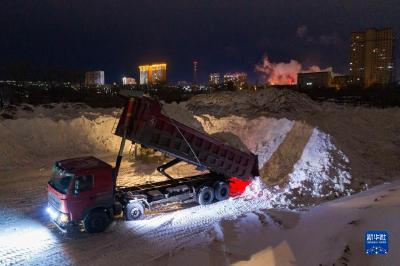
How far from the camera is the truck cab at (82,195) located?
11.1 m

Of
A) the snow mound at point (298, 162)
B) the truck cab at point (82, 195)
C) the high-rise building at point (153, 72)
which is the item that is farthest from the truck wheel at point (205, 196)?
the high-rise building at point (153, 72)

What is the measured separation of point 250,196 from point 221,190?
3.86ft

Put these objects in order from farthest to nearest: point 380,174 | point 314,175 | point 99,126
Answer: point 99,126 < point 380,174 < point 314,175

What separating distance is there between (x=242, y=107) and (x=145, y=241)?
19085 mm

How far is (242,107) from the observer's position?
28.9 metres

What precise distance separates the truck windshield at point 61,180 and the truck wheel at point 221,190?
18.0 feet

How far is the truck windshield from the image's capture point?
→ 1119 centimetres

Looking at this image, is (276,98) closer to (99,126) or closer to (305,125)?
(305,125)

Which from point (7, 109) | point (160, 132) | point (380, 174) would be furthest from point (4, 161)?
point (380, 174)

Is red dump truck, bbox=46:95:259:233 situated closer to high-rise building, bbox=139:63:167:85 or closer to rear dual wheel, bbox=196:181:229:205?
rear dual wheel, bbox=196:181:229:205

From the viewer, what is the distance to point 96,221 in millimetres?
11523

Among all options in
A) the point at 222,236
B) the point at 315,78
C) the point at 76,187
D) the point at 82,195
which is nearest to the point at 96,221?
the point at 82,195

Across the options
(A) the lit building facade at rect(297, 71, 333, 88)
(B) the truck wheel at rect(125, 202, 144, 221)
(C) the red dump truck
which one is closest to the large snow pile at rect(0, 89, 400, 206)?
(C) the red dump truck

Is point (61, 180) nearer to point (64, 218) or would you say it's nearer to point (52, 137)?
point (64, 218)
